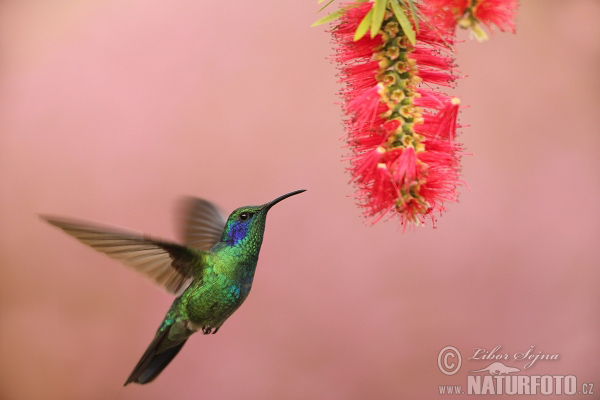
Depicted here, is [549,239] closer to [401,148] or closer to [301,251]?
[301,251]

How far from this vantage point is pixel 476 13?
0.52 metres

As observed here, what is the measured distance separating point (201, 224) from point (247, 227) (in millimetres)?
165

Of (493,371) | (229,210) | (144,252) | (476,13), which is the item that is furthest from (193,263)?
(493,371)

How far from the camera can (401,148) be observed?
0.59 metres

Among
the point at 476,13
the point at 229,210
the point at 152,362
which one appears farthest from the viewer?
the point at 229,210

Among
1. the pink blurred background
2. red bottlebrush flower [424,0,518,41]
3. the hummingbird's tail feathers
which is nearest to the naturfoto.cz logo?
the pink blurred background

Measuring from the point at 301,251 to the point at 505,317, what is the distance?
2.17 feet

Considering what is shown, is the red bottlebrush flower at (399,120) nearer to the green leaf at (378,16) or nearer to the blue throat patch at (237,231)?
the green leaf at (378,16)

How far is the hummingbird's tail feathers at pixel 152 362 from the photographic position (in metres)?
0.81

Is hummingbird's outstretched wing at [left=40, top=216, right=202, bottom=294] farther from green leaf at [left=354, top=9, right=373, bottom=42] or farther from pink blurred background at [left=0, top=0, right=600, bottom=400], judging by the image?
pink blurred background at [left=0, top=0, right=600, bottom=400]

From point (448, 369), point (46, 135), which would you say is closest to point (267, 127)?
point (46, 135)

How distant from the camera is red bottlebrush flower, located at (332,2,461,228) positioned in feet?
1.93

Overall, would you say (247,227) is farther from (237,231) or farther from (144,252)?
(144,252)

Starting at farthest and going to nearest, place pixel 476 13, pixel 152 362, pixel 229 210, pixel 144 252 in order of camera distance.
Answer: pixel 229 210 → pixel 152 362 → pixel 144 252 → pixel 476 13
